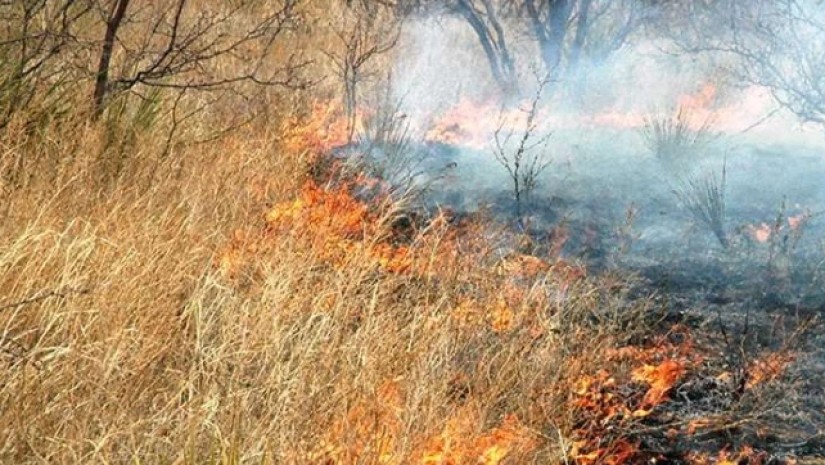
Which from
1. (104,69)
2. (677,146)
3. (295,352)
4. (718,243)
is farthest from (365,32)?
(295,352)

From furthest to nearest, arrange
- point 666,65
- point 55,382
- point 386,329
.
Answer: point 666,65
point 386,329
point 55,382

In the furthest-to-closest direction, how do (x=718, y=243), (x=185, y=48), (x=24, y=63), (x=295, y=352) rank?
(x=718, y=243) < (x=185, y=48) < (x=24, y=63) < (x=295, y=352)

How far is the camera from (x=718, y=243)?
4480 mm

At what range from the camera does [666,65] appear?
8.71 metres

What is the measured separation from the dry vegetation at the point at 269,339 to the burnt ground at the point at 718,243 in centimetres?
14

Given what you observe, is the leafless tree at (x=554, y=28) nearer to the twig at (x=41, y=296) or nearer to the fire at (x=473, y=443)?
the fire at (x=473, y=443)

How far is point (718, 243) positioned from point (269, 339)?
3.01 m

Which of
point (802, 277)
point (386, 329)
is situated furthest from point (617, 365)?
point (802, 277)

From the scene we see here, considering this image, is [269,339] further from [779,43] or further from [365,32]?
[365,32]

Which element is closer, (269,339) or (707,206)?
(269,339)

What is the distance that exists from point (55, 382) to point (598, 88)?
703cm

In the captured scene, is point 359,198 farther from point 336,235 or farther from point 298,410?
point 298,410

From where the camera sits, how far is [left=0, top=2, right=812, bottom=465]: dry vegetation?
1989mm

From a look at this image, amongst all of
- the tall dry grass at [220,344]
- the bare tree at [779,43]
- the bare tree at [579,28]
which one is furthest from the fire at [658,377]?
the bare tree at [579,28]
